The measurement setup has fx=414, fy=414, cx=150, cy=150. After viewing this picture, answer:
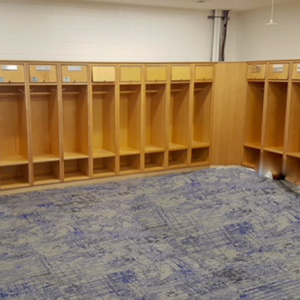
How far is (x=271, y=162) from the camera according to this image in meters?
5.63

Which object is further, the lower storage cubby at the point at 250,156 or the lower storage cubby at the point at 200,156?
the lower storage cubby at the point at 200,156

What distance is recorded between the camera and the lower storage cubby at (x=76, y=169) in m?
5.36

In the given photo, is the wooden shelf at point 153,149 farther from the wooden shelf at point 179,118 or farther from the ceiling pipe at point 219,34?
the ceiling pipe at point 219,34

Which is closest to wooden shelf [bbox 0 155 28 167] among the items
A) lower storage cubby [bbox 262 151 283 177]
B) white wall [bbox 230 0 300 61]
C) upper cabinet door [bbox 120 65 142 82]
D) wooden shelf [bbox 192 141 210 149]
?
upper cabinet door [bbox 120 65 142 82]

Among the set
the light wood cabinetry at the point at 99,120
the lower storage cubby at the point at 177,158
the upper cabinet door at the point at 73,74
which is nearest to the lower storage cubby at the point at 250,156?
the light wood cabinetry at the point at 99,120

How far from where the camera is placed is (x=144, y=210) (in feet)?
14.5

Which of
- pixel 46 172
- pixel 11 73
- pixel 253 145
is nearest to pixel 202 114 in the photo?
pixel 253 145

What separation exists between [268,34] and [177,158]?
7.24 ft

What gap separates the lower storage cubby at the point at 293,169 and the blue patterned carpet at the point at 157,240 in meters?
0.47

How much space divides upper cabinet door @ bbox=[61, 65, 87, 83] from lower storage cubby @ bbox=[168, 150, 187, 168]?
182cm

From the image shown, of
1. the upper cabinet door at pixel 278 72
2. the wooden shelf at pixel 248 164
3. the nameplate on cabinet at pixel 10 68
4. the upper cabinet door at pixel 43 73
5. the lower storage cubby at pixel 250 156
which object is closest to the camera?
the nameplate on cabinet at pixel 10 68

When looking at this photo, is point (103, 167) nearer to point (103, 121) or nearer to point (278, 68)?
point (103, 121)

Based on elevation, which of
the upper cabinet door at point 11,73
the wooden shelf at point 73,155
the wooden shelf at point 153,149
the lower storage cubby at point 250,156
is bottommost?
the lower storage cubby at point 250,156

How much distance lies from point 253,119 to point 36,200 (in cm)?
316
